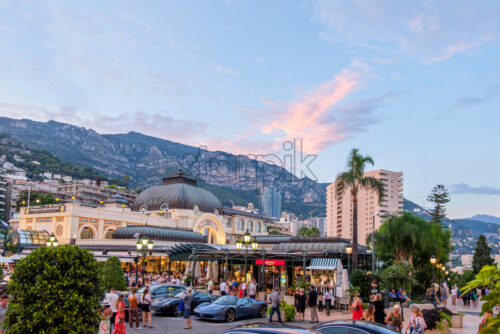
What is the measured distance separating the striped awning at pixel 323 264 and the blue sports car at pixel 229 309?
9645 mm

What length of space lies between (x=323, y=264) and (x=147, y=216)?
153 ft

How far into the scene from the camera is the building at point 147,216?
212 feet

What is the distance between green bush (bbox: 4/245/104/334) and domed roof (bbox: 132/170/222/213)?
70.6 metres

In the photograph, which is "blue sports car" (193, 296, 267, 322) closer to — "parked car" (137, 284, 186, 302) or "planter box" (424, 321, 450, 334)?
"parked car" (137, 284, 186, 302)

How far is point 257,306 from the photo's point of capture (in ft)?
75.3

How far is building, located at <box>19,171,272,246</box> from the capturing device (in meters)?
64.8

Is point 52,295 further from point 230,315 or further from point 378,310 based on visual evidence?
point 230,315

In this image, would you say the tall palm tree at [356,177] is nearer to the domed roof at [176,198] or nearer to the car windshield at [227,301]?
the car windshield at [227,301]

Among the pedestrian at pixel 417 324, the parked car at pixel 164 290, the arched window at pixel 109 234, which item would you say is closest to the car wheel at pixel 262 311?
the parked car at pixel 164 290

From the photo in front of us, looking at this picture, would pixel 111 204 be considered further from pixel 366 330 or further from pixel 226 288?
pixel 366 330

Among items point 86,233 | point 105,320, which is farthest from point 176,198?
point 105,320

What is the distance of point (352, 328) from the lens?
10727 mm

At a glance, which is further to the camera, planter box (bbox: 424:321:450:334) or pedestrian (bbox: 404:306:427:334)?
planter box (bbox: 424:321:450:334)

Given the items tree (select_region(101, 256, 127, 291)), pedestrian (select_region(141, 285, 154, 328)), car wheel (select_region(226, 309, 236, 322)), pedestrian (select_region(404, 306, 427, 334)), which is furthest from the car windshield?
tree (select_region(101, 256, 127, 291))
